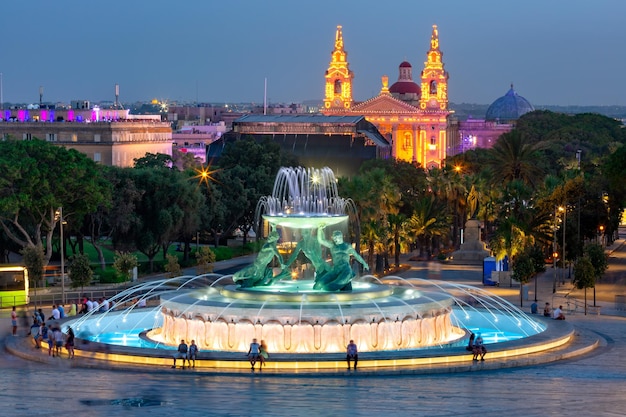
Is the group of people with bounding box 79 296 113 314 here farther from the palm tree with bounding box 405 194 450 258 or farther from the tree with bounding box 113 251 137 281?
the palm tree with bounding box 405 194 450 258

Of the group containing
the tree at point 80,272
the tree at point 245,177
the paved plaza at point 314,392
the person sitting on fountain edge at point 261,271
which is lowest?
the paved plaza at point 314,392

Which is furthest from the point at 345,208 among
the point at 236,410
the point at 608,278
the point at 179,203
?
the point at 236,410

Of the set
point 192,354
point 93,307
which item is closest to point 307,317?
point 192,354

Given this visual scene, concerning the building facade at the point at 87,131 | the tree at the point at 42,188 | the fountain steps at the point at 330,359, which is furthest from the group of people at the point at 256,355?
the building facade at the point at 87,131

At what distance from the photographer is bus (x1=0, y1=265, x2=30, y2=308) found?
55375mm

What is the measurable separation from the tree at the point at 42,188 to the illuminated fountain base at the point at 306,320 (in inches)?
930

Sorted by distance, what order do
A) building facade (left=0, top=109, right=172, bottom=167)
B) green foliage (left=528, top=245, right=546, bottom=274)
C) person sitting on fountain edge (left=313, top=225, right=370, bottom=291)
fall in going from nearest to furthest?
person sitting on fountain edge (left=313, top=225, right=370, bottom=291) → green foliage (left=528, top=245, right=546, bottom=274) → building facade (left=0, top=109, right=172, bottom=167)

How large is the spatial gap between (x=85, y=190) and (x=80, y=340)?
26.4 meters

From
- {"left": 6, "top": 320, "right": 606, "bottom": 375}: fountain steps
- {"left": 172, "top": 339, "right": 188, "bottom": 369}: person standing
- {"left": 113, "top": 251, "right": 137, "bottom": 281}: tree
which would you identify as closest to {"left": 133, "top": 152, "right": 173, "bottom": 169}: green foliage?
{"left": 113, "top": 251, "right": 137, "bottom": 281}: tree

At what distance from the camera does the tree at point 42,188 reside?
6538 centimetres

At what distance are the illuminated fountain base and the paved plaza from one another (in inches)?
136

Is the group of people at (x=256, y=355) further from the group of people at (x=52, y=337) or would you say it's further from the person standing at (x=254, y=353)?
the group of people at (x=52, y=337)

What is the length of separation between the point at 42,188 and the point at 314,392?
1367 inches

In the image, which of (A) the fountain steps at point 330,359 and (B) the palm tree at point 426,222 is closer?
(A) the fountain steps at point 330,359
